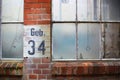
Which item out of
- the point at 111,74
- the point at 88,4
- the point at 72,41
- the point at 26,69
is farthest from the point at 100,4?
the point at 26,69

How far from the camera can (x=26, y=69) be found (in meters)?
6.12

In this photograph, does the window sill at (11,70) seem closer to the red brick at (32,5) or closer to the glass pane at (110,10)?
the red brick at (32,5)

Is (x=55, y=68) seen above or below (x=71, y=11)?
below

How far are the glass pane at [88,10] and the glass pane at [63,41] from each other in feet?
0.91

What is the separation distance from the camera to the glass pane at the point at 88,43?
628 cm

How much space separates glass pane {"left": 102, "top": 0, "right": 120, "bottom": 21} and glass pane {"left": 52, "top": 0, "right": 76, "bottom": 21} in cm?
55

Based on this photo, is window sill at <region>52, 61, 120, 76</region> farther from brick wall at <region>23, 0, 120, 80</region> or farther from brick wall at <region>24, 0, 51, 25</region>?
brick wall at <region>24, 0, 51, 25</region>

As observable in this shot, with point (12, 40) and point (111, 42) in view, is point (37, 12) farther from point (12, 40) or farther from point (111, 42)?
point (111, 42)

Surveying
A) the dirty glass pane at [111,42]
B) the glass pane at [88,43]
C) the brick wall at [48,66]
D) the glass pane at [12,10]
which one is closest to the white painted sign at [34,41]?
the brick wall at [48,66]

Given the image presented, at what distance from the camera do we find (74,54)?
6.27 meters

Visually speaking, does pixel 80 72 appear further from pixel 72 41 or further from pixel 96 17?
pixel 96 17

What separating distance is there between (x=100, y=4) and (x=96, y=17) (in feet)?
0.81

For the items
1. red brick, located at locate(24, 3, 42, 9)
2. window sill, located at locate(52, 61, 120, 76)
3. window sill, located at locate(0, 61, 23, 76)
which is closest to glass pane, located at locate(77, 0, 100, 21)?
red brick, located at locate(24, 3, 42, 9)

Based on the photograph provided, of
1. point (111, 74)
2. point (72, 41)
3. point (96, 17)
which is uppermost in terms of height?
point (96, 17)
